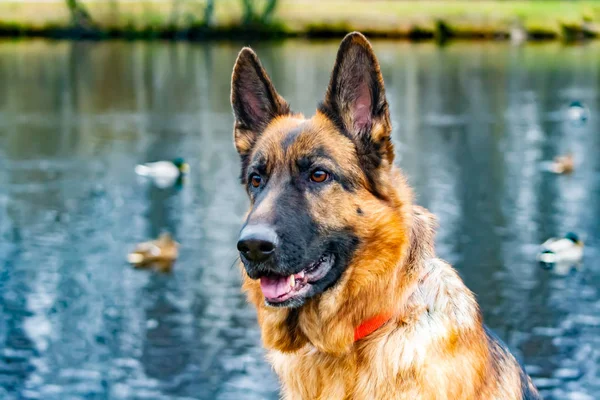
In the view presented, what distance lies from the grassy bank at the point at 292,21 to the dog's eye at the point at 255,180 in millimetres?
54218

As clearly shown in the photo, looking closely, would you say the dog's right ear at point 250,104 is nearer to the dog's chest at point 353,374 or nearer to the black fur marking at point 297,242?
the black fur marking at point 297,242

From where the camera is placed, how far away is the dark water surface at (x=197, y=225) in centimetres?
843

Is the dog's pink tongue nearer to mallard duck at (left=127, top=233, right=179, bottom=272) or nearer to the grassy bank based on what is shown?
mallard duck at (left=127, top=233, right=179, bottom=272)

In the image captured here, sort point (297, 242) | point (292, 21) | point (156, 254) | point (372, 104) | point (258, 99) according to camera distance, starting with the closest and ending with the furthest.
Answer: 1. point (297, 242)
2. point (372, 104)
3. point (258, 99)
4. point (156, 254)
5. point (292, 21)

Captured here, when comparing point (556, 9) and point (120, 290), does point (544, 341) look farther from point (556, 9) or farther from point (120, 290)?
point (556, 9)

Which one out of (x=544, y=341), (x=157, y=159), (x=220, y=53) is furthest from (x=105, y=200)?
(x=220, y=53)

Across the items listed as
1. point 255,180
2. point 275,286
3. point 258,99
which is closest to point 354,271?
point 275,286

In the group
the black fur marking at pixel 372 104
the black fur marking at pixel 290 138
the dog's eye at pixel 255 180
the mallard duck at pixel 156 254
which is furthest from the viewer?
the mallard duck at pixel 156 254

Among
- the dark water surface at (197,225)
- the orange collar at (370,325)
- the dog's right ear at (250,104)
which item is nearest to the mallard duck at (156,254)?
the dark water surface at (197,225)

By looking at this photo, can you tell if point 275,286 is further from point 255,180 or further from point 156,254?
point 156,254

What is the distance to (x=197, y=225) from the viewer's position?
44.3 feet

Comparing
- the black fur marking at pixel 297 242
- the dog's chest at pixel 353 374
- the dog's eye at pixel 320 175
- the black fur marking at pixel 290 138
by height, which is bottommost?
the dog's chest at pixel 353 374

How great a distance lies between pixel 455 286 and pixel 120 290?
6.98m

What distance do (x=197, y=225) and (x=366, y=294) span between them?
9428 mm
